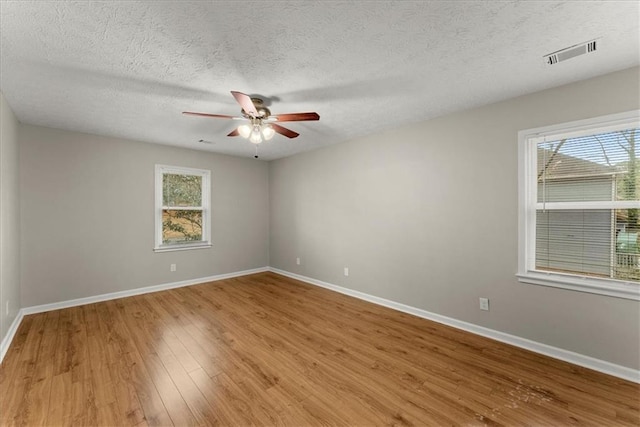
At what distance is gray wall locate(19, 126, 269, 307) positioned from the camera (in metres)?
3.56

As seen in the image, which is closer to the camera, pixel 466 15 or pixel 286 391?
pixel 466 15

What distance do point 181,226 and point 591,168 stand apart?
18.2 feet

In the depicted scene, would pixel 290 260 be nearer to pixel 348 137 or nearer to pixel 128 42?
pixel 348 137

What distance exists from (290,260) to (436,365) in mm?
3572

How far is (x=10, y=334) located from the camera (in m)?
2.80

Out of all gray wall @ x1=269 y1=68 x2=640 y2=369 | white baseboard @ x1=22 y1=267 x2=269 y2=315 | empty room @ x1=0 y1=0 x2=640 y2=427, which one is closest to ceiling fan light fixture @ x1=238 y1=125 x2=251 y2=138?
empty room @ x1=0 y1=0 x2=640 y2=427

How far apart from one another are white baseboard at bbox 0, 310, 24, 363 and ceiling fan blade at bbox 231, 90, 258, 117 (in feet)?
10.1

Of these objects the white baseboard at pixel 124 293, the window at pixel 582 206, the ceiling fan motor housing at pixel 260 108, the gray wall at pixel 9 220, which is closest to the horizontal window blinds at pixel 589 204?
the window at pixel 582 206

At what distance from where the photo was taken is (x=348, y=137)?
4211mm

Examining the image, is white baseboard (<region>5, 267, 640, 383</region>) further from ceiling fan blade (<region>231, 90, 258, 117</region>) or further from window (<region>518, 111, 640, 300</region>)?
ceiling fan blade (<region>231, 90, 258, 117</region>)

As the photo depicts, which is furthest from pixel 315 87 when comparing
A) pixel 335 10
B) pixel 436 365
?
pixel 436 365

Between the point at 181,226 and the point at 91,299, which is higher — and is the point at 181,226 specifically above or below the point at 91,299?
above

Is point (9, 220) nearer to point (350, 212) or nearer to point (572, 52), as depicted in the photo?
point (350, 212)

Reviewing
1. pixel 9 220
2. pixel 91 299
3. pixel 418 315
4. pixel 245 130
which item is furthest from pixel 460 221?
pixel 91 299
